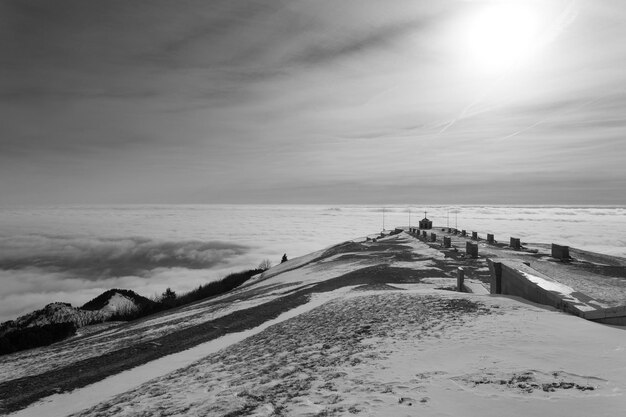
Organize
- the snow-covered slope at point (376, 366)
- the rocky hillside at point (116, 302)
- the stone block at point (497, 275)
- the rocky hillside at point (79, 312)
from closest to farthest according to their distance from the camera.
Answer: the snow-covered slope at point (376, 366) → the stone block at point (497, 275) → the rocky hillside at point (79, 312) → the rocky hillside at point (116, 302)

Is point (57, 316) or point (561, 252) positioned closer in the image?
point (561, 252)

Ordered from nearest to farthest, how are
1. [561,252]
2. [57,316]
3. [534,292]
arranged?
[534,292] < [561,252] < [57,316]

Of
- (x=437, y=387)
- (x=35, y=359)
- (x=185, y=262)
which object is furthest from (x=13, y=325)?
(x=185, y=262)

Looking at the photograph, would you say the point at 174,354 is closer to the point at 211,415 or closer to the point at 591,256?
the point at 211,415

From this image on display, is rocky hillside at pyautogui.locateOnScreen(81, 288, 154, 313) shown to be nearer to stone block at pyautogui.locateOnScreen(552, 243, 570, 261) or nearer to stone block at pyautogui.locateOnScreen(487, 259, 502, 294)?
stone block at pyautogui.locateOnScreen(487, 259, 502, 294)

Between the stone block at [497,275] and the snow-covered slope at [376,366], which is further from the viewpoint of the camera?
the stone block at [497,275]

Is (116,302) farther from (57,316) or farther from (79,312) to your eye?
(57,316)

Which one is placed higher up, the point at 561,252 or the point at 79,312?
the point at 561,252

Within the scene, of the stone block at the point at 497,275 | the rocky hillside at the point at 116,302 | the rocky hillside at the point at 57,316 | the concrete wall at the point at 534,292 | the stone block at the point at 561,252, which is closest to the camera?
the concrete wall at the point at 534,292

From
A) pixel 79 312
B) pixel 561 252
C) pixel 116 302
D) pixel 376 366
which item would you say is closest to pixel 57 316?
pixel 79 312

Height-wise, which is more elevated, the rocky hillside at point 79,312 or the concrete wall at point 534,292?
the concrete wall at point 534,292

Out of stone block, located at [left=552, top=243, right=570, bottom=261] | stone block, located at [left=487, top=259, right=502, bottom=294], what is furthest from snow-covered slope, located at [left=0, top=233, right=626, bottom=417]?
stone block, located at [left=552, top=243, right=570, bottom=261]

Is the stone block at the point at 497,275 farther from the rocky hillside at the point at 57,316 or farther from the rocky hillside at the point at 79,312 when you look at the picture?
the rocky hillside at the point at 57,316

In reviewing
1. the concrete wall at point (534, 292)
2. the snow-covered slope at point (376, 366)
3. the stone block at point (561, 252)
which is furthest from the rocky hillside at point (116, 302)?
the stone block at point (561, 252)
